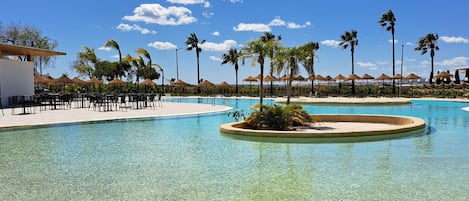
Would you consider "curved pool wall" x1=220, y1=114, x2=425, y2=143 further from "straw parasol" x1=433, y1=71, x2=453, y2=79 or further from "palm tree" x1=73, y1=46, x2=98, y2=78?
"palm tree" x1=73, y1=46, x2=98, y2=78

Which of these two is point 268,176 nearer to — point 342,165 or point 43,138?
point 342,165

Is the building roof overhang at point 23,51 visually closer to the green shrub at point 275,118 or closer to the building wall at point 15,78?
the building wall at point 15,78

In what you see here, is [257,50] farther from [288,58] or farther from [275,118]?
[275,118]

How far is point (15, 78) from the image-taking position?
2212cm

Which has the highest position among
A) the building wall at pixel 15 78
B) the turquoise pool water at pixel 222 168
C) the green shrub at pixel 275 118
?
the building wall at pixel 15 78

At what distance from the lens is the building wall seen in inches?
837

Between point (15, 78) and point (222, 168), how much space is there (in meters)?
19.4

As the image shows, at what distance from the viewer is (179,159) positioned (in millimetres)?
7840

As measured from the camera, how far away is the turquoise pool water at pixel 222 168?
546 cm

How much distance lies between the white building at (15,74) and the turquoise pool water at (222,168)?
12.0 meters

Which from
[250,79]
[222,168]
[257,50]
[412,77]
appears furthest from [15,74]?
[412,77]

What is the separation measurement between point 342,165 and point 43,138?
7.86m

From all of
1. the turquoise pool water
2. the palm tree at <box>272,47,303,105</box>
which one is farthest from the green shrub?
the turquoise pool water

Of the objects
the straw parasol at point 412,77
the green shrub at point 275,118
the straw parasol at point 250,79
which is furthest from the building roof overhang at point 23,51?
the straw parasol at point 412,77
